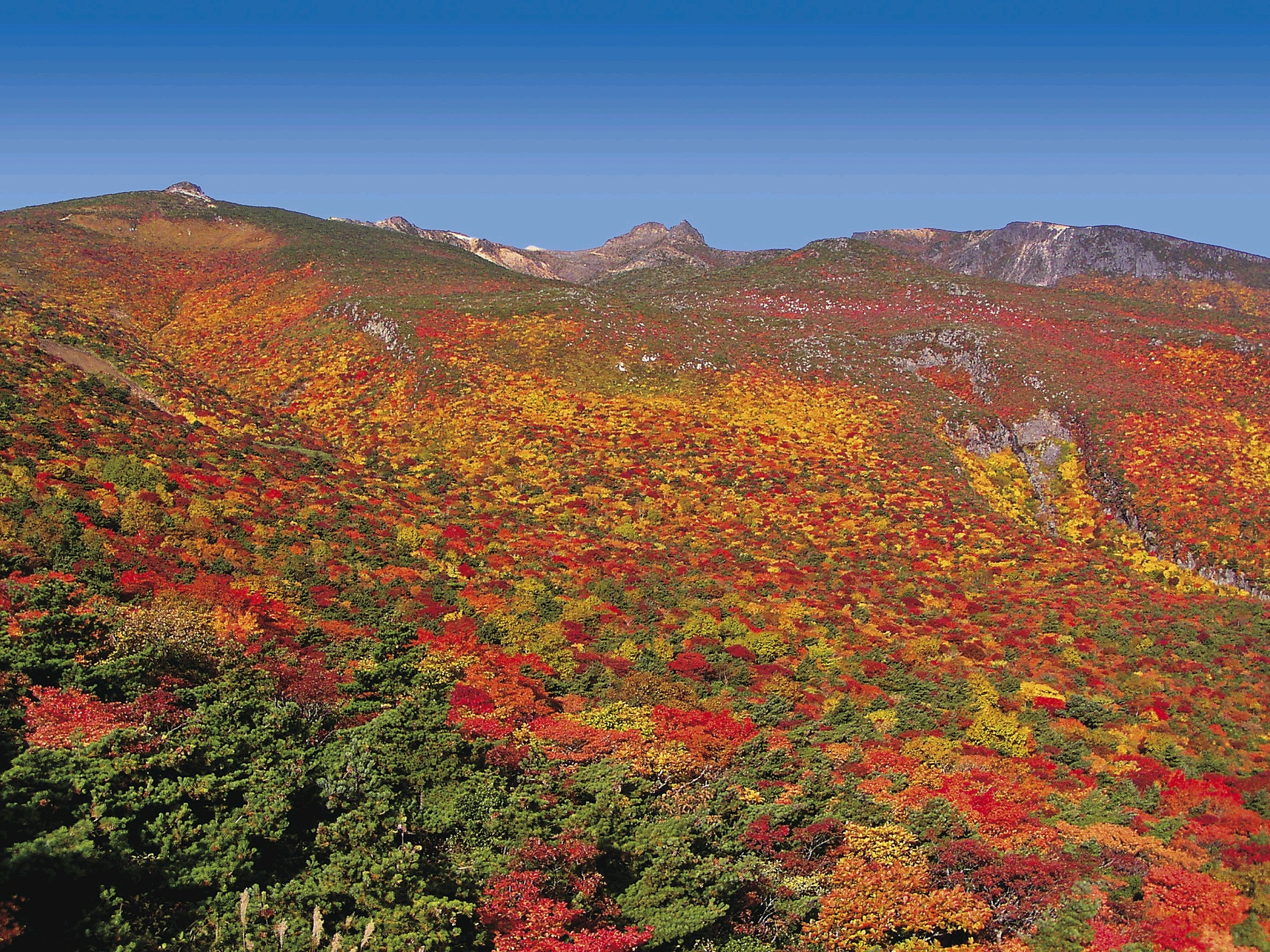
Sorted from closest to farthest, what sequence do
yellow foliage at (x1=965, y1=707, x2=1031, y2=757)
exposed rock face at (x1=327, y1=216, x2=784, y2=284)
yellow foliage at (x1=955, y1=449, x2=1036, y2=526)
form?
yellow foliage at (x1=965, y1=707, x2=1031, y2=757)
yellow foliage at (x1=955, y1=449, x2=1036, y2=526)
exposed rock face at (x1=327, y1=216, x2=784, y2=284)

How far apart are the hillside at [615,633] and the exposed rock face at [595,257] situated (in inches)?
3520

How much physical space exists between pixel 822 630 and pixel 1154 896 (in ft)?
57.4

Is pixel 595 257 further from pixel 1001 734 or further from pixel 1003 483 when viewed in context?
pixel 1001 734

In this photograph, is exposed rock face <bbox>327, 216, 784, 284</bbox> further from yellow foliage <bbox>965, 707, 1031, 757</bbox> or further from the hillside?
yellow foliage <bbox>965, 707, 1031, 757</bbox>

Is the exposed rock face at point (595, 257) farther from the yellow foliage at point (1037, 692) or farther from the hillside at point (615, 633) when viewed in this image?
the yellow foliage at point (1037, 692)

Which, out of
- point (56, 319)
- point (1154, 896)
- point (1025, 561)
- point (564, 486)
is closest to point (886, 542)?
point (1025, 561)

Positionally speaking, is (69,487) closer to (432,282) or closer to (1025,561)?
(1025,561)

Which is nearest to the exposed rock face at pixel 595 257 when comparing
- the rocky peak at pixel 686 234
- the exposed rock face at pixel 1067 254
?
the rocky peak at pixel 686 234

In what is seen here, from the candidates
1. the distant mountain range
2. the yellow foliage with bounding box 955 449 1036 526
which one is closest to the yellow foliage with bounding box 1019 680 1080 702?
the yellow foliage with bounding box 955 449 1036 526

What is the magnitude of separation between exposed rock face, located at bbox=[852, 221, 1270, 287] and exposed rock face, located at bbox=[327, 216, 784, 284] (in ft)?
160

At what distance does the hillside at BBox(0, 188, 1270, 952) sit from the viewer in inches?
634

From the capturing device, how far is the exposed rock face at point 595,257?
16275 cm

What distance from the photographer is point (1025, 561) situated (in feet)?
153

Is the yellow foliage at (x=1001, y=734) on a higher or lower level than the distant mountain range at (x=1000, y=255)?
lower
